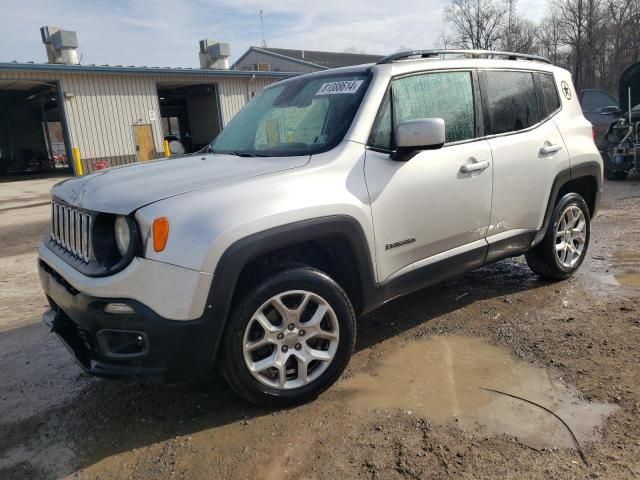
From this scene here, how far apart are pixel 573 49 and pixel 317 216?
43.2 metres

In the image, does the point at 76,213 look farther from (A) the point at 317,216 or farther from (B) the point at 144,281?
(A) the point at 317,216

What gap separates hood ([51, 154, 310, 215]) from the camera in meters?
2.65

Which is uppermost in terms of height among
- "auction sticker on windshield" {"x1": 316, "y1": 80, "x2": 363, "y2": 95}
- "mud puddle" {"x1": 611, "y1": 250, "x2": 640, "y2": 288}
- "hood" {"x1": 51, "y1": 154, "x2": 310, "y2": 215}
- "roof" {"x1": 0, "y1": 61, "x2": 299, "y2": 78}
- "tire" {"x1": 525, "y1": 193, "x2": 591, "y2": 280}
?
"roof" {"x1": 0, "y1": 61, "x2": 299, "y2": 78}

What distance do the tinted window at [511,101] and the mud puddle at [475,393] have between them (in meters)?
1.72

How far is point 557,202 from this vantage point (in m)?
4.60

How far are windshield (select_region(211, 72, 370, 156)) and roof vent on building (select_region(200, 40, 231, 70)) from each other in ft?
89.1

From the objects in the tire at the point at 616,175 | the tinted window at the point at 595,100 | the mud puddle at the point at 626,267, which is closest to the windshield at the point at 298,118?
the mud puddle at the point at 626,267

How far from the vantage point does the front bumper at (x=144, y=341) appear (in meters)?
2.49

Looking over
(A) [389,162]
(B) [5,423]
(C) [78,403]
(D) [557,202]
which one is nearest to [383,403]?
(A) [389,162]

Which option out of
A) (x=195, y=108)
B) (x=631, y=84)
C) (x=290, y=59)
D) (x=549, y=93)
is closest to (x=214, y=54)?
(x=195, y=108)

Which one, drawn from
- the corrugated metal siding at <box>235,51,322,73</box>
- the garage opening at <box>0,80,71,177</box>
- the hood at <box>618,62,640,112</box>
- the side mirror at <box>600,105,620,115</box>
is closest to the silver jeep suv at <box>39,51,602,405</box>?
the side mirror at <box>600,105,620,115</box>

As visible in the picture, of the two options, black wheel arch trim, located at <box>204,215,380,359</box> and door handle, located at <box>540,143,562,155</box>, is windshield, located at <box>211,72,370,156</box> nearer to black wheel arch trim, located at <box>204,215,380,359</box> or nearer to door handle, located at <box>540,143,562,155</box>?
black wheel arch trim, located at <box>204,215,380,359</box>

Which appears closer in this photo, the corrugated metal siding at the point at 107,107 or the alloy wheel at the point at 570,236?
the alloy wheel at the point at 570,236

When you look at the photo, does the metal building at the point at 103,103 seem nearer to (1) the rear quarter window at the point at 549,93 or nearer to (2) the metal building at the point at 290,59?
(2) the metal building at the point at 290,59
